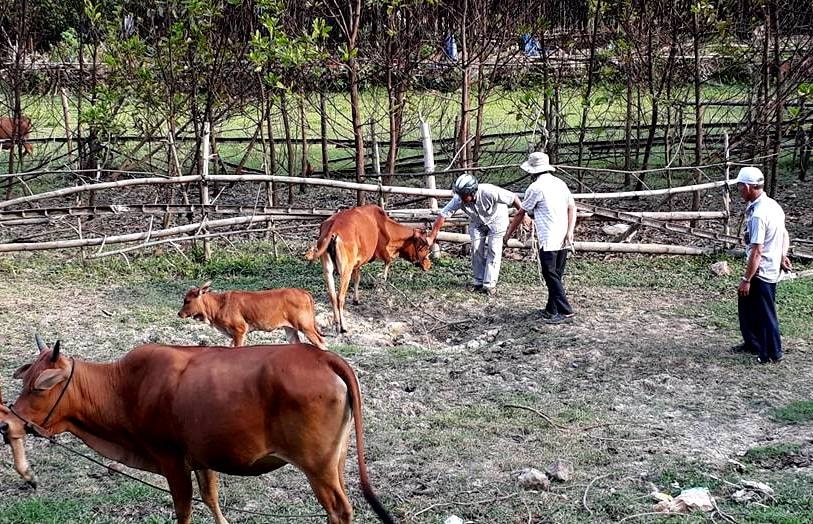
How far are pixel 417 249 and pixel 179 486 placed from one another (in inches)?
267

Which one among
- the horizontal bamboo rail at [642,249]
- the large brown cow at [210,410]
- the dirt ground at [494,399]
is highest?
the large brown cow at [210,410]

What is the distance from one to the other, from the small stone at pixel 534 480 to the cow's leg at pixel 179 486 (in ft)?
6.66

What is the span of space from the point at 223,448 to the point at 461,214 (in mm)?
8165

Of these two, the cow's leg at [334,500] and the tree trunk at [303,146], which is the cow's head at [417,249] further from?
the cow's leg at [334,500]

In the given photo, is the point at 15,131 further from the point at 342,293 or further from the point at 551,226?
the point at 551,226

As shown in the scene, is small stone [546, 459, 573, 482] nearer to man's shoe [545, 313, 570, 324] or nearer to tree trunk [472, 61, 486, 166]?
man's shoe [545, 313, 570, 324]

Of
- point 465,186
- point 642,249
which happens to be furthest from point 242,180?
point 642,249

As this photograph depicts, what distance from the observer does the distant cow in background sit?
14630mm

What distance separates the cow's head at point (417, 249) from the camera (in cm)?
1194

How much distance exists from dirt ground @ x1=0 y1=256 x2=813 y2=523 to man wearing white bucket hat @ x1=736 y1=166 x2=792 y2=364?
24cm

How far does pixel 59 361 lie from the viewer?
5.64 metres

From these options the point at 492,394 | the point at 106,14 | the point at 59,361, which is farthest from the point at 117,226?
the point at 59,361

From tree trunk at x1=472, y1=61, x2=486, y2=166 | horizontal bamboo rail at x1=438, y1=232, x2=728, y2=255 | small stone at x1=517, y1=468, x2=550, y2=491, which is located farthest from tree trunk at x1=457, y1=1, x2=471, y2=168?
small stone at x1=517, y1=468, x2=550, y2=491

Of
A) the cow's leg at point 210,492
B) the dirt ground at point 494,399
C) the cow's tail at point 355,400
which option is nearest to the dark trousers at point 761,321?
the dirt ground at point 494,399
